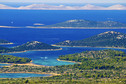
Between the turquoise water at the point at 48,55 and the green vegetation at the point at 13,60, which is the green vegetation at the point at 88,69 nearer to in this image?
the turquoise water at the point at 48,55

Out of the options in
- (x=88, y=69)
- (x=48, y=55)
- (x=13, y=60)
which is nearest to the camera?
(x=88, y=69)

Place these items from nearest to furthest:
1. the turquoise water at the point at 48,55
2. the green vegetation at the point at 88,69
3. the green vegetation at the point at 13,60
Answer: the green vegetation at the point at 88,69 → the green vegetation at the point at 13,60 → the turquoise water at the point at 48,55

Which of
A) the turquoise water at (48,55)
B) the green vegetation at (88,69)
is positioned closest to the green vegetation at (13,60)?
the turquoise water at (48,55)

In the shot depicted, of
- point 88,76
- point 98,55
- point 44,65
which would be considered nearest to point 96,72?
point 88,76

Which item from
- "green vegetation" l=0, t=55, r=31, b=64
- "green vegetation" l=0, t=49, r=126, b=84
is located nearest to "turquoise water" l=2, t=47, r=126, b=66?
"green vegetation" l=0, t=55, r=31, b=64

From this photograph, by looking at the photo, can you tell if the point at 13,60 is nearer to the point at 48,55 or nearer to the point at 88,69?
the point at 48,55

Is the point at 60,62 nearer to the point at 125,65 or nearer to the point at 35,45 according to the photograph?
the point at 125,65

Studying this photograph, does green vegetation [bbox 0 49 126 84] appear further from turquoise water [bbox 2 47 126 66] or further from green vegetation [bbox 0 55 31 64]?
green vegetation [bbox 0 55 31 64]

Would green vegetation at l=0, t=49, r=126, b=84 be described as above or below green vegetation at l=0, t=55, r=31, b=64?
above


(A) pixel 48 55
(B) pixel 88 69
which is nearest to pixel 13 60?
(A) pixel 48 55
